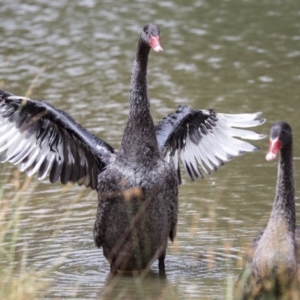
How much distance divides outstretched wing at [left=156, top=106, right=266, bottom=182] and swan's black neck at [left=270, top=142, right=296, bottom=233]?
6.00 feet

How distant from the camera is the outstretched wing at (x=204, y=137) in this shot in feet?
26.7

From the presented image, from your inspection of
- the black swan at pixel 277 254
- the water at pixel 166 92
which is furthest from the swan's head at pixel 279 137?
the water at pixel 166 92

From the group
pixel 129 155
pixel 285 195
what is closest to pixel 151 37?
pixel 129 155

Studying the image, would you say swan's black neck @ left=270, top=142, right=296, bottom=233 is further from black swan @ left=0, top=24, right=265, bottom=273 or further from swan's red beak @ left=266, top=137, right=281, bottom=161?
black swan @ left=0, top=24, right=265, bottom=273

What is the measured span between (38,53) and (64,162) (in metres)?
7.17

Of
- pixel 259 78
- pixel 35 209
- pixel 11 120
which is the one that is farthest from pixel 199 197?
pixel 259 78

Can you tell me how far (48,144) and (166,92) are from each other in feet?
Answer: 16.2

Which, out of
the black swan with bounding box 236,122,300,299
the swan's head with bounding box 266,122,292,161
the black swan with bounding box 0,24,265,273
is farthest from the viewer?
the black swan with bounding box 0,24,265,273

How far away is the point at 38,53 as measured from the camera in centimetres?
1490

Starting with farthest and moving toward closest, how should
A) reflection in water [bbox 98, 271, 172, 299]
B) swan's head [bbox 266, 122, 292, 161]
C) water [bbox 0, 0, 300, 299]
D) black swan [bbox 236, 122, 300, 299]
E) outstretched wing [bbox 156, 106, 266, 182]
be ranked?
outstretched wing [bbox 156, 106, 266, 182] → water [bbox 0, 0, 300, 299] → reflection in water [bbox 98, 271, 172, 299] → swan's head [bbox 266, 122, 292, 161] → black swan [bbox 236, 122, 300, 299]

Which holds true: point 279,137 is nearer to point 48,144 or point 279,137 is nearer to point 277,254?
point 277,254

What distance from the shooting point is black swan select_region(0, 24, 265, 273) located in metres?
7.25

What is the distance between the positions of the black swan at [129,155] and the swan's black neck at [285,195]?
4.14 feet

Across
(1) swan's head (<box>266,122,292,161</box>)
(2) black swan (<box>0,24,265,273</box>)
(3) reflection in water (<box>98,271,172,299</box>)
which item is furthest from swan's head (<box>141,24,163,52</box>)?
(3) reflection in water (<box>98,271,172,299</box>)
